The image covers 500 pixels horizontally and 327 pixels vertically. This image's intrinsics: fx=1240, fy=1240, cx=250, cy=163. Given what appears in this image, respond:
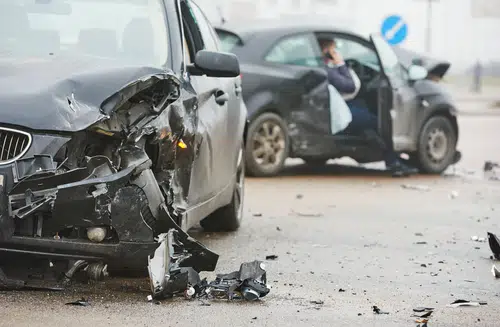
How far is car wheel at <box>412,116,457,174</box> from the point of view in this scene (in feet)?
51.7

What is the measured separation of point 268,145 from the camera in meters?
14.5

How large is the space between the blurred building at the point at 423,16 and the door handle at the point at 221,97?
95.2 feet

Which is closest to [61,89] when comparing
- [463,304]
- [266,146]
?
[463,304]

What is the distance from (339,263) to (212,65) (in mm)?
1597

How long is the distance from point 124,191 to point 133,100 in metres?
0.64

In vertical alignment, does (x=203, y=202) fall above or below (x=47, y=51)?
below

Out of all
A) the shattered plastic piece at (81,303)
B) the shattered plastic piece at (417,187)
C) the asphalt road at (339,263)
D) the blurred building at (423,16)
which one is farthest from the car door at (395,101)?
the blurred building at (423,16)

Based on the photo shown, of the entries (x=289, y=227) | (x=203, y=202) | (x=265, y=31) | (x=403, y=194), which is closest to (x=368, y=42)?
(x=265, y=31)

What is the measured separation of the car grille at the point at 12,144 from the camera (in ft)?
20.0

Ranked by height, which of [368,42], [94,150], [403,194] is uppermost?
[94,150]

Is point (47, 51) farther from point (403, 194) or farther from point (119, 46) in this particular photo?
point (403, 194)

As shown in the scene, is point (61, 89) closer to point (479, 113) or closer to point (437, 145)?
point (437, 145)

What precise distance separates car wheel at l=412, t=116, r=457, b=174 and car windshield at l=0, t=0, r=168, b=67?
8305 millimetres

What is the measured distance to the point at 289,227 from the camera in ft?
33.8
